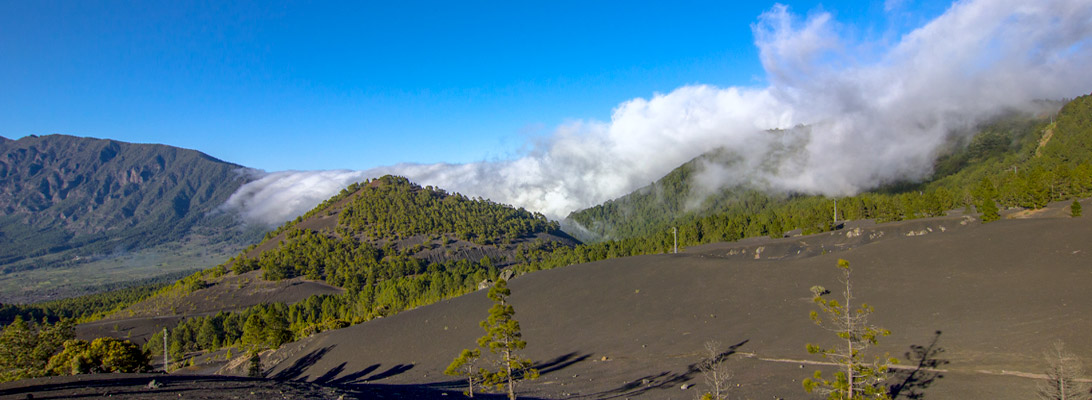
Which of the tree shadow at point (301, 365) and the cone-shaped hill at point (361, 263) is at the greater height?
the cone-shaped hill at point (361, 263)

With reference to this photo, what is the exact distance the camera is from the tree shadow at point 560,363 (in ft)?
105

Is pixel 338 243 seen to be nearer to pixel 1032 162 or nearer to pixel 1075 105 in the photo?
pixel 1032 162

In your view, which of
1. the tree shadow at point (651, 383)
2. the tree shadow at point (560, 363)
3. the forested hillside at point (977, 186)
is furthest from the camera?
the forested hillside at point (977, 186)

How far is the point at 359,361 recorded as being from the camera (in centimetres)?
4412

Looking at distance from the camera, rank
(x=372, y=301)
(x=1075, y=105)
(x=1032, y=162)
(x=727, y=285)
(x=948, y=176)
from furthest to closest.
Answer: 1. (x=948, y=176)
2. (x=1075, y=105)
3. (x=1032, y=162)
4. (x=372, y=301)
5. (x=727, y=285)

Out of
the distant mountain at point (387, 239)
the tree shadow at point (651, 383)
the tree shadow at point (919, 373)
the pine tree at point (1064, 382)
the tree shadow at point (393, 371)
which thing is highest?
the distant mountain at point (387, 239)

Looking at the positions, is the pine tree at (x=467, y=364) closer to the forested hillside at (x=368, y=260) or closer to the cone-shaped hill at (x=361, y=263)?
the forested hillside at (x=368, y=260)

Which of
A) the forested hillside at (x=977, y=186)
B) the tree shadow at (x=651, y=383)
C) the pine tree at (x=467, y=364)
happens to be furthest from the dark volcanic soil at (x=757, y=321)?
the forested hillside at (x=977, y=186)

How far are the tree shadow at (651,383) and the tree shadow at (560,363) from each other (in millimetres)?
6557

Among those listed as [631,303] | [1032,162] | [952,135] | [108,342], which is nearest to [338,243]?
[108,342]

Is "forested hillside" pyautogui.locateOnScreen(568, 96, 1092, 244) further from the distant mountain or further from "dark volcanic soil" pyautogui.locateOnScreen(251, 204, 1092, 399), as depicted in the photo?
the distant mountain

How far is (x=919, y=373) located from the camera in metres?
20.8

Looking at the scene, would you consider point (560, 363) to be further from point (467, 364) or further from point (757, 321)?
point (757, 321)

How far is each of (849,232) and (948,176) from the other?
11959cm
